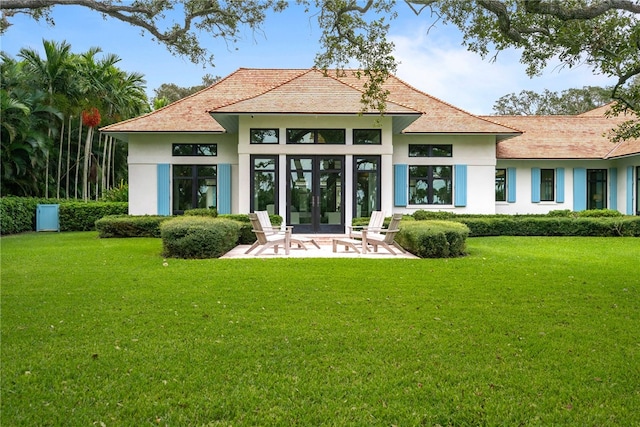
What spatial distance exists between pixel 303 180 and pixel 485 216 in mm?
7255

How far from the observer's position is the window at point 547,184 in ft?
71.9

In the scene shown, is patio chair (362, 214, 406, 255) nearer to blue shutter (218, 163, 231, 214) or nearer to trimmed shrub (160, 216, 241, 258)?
trimmed shrub (160, 216, 241, 258)

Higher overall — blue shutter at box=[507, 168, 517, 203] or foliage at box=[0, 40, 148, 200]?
foliage at box=[0, 40, 148, 200]

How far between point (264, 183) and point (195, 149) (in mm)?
4022

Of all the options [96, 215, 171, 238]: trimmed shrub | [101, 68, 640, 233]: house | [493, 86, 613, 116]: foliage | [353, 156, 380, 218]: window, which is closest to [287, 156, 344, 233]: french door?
[101, 68, 640, 233]: house

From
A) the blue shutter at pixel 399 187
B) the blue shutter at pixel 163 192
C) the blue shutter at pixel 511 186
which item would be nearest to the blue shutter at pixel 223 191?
the blue shutter at pixel 163 192

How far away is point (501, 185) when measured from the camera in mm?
21906

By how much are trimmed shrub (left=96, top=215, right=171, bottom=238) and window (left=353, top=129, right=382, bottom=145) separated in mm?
7497

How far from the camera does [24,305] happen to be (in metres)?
6.03

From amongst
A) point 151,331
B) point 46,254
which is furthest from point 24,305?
point 46,254

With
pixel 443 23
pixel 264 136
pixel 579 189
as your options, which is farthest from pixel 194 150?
pixel 579 189

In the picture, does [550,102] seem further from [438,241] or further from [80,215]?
[80,215]

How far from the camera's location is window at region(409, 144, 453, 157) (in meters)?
19.5

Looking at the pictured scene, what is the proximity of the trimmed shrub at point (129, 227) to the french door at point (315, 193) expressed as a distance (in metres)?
4.69
